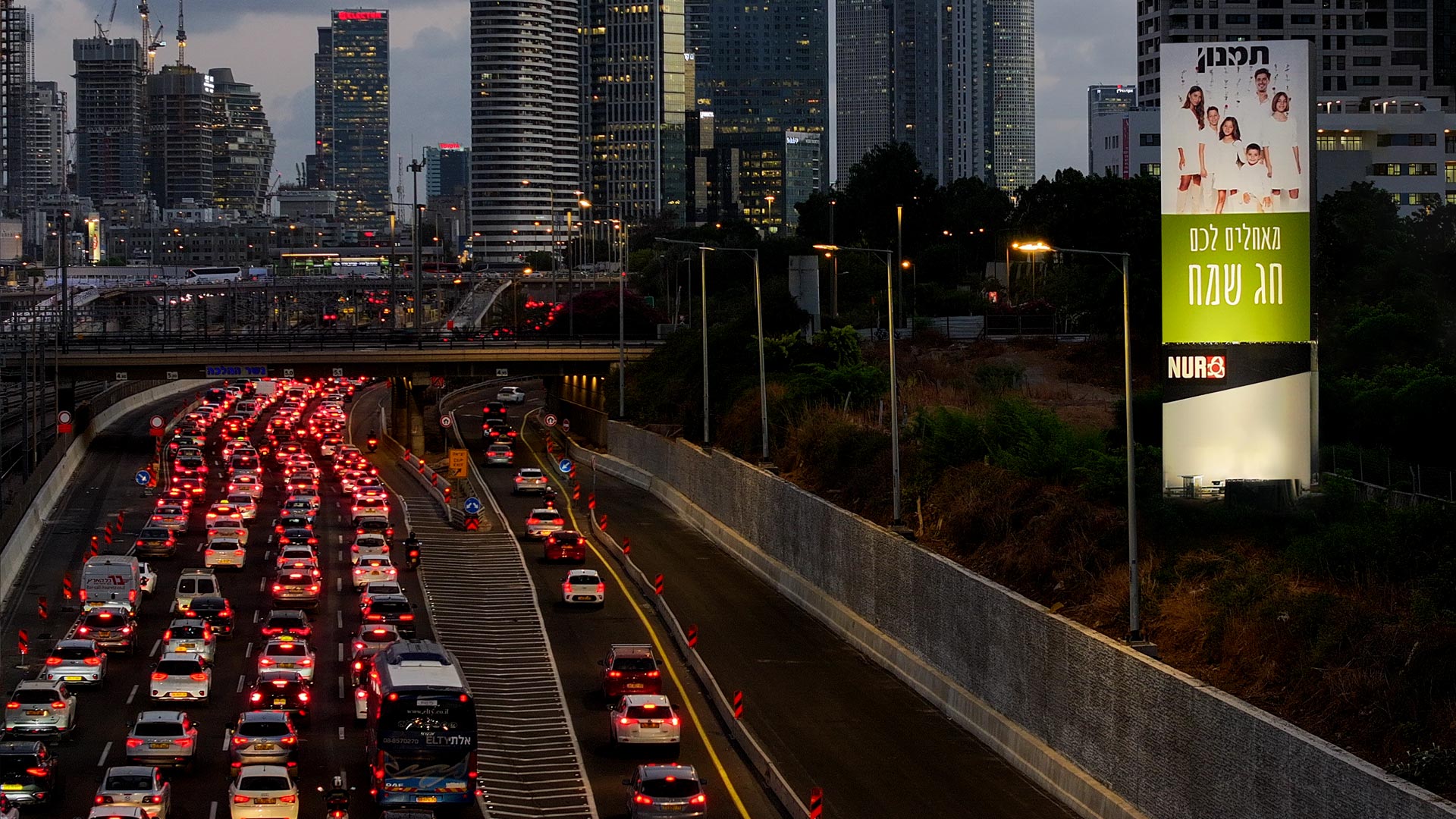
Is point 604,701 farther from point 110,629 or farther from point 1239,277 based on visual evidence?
point 1239,277

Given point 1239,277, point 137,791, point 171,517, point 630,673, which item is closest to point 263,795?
point 137,791

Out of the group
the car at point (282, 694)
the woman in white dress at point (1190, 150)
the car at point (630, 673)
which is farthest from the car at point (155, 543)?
the woman in white dress at point (1190, 150)

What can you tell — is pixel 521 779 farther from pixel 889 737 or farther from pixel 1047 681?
pixel 1047 681

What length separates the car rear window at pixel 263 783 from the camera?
31234 mm

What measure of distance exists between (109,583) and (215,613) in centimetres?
426

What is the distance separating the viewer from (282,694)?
39.9 metres

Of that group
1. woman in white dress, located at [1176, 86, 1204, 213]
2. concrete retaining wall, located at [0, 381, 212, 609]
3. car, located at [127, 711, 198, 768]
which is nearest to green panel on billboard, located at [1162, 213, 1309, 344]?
woman in white dress, located at [1176, 86, 1204, 213]

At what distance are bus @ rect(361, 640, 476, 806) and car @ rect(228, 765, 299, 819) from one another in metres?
1.74

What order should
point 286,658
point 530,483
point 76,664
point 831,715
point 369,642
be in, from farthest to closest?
point 530,483
point 369,642
point 76,664
point 286,658
point 831,715

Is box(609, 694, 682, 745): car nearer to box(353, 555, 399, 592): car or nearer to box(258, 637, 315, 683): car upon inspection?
box(258, 637, 315, 683): car

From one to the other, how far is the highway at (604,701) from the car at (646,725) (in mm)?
360

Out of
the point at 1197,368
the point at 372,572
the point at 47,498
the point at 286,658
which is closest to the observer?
the point at 1197,368

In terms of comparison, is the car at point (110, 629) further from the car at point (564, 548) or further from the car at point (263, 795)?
the car at point (564, 548)

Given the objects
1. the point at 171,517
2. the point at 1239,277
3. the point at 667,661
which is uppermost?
the point at 1239,277
